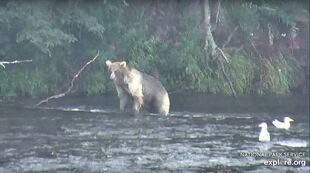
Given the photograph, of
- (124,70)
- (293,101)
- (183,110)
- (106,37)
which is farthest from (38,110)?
(293,101)

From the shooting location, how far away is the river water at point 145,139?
36.8ft

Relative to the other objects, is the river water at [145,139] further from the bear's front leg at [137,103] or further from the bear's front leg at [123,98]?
the bear's front leg at [137,103]

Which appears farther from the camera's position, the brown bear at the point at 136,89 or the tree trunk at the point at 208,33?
the tree trunk at the point at 208,33

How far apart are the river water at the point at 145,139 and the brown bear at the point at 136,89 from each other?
0.38m

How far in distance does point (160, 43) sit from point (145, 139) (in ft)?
30.9

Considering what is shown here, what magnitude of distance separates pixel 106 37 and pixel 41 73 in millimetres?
2321

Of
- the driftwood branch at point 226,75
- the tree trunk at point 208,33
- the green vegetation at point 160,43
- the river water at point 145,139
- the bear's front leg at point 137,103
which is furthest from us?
the tree trunk at point 208,33

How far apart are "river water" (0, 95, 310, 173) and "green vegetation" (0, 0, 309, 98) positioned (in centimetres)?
195

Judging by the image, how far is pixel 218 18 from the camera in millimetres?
23531

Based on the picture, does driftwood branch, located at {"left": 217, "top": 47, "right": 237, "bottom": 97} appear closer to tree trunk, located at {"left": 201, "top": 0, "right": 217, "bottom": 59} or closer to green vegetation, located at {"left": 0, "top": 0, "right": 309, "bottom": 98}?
green vegetation, located at {"left": 0, "top": 0, "right": 309, "bottom": 98}

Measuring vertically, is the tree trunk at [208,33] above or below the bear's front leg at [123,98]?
above

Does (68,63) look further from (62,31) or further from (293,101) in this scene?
(293,101)

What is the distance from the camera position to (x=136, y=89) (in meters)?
16.8

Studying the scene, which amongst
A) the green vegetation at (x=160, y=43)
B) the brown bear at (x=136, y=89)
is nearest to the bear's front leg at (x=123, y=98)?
the brown bear at (x=136, y=89)
